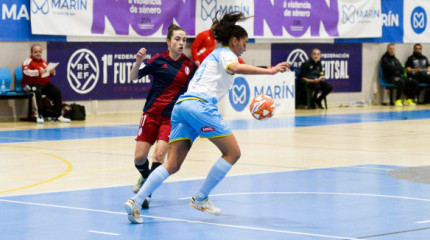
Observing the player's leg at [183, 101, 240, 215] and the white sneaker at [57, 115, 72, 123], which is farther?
the white sneaker at [57, 115, 72, 123]

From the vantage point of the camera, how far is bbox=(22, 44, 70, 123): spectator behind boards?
19.2m

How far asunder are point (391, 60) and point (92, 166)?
57.8ft

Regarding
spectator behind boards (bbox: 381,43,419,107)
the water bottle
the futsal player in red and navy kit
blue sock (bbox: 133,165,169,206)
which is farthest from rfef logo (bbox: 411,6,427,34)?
blue sock (bbox: 133,165,169,206)

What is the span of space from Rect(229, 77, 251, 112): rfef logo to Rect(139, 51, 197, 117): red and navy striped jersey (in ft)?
43.3

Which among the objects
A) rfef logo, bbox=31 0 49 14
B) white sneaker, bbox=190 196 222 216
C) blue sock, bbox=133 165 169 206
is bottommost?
white sneaker, bbox=190 196 222 216

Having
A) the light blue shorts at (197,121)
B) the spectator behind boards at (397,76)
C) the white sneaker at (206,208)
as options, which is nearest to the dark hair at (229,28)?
the light blue shorts at (197,121)

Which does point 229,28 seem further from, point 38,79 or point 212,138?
point 38,79

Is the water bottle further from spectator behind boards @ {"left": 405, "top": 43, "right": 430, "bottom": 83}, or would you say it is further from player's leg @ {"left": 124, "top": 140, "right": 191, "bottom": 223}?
spectator behind boards @ {"left": 405, "top": 43, "right": 430, "bottom": 83}

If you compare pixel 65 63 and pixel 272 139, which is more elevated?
Answer: pixel 65 63

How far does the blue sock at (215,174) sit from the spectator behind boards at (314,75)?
17117 millimetres

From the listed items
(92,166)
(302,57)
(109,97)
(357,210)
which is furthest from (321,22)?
(357,210)

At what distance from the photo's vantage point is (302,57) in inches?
1038

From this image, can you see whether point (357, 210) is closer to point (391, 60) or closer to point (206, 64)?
point (206, 64)

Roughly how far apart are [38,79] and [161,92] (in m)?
11.1
